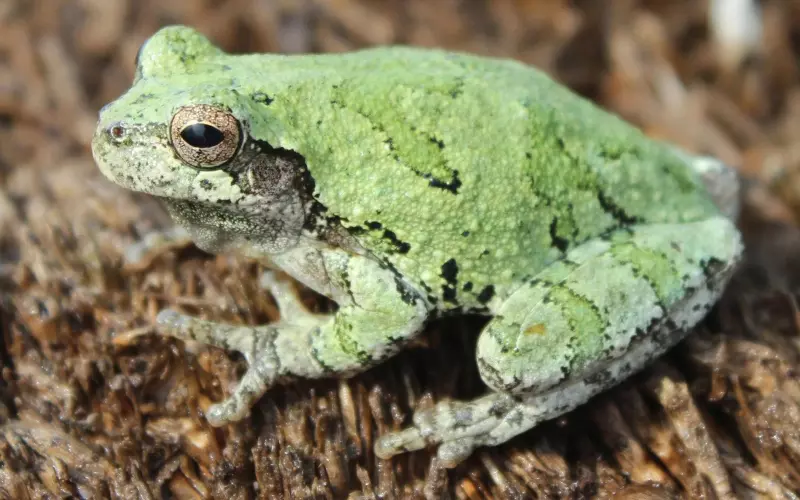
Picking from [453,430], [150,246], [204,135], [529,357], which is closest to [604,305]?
[529,357]

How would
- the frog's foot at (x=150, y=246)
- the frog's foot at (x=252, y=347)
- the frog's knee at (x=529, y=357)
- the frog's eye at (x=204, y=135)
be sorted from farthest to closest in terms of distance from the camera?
the frog's foot at (x=150, y=246) → the frog's foot at (x=252, y=347) → the frog's knee at (x=529, y=357) → the frog's eye at (x=204, y=135)

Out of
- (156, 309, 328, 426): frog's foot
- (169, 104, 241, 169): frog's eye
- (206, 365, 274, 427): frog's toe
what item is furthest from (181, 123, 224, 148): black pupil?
(206, 365, 274, 427): frog's toe

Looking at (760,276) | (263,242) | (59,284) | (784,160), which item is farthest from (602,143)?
(59,284)

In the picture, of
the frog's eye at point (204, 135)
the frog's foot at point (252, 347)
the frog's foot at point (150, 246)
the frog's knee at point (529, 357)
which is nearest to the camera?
the frog's eye at point (204, 135)

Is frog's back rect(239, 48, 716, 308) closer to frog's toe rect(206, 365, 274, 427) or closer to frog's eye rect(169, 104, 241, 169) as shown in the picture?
frog's eye rect(169, 104, 241, 169)

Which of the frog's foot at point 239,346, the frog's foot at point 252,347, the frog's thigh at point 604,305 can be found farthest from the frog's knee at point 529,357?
the frog's foot at point 239,346

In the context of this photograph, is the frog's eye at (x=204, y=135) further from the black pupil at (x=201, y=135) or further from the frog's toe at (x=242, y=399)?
the frog's toe at (x=242, y=399)
